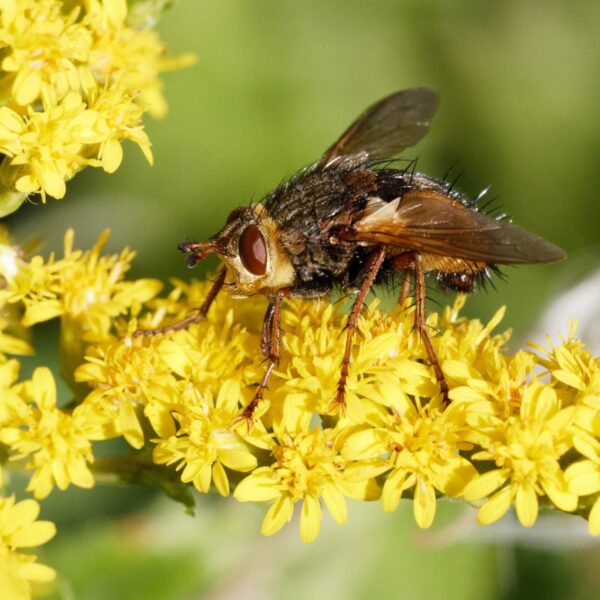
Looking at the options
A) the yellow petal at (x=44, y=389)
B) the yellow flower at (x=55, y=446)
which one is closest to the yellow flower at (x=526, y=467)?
the yellow flower at (x=55, y=446)

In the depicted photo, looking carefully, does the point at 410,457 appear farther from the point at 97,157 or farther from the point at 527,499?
the point at 97,157

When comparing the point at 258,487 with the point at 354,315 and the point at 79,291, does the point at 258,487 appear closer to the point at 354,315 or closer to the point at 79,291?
the point at 354,315

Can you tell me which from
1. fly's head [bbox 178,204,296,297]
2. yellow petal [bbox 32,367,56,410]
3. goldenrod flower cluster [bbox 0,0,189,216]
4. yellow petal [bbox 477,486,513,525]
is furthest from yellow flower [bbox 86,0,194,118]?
yellow petal [bbox 477,486,513,525]

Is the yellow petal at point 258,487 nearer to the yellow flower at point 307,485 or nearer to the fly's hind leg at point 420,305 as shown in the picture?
the yellow flower at point 307,485

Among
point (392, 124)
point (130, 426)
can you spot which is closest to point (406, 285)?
point (392, 124)

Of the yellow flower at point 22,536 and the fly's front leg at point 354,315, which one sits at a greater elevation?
the fly's front leg at point 354,315

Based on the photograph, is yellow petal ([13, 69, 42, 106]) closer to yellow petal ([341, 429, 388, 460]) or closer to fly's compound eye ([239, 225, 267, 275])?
fly's compound eye ([239, 225, 267, 275])

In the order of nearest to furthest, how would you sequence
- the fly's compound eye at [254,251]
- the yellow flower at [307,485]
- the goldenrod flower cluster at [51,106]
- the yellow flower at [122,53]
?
the yellow flower at [307,485] < the goldenrod flower cluster at [51,106] < the fly's compound eye at [254,251] < the yellow flower at [122,53]
